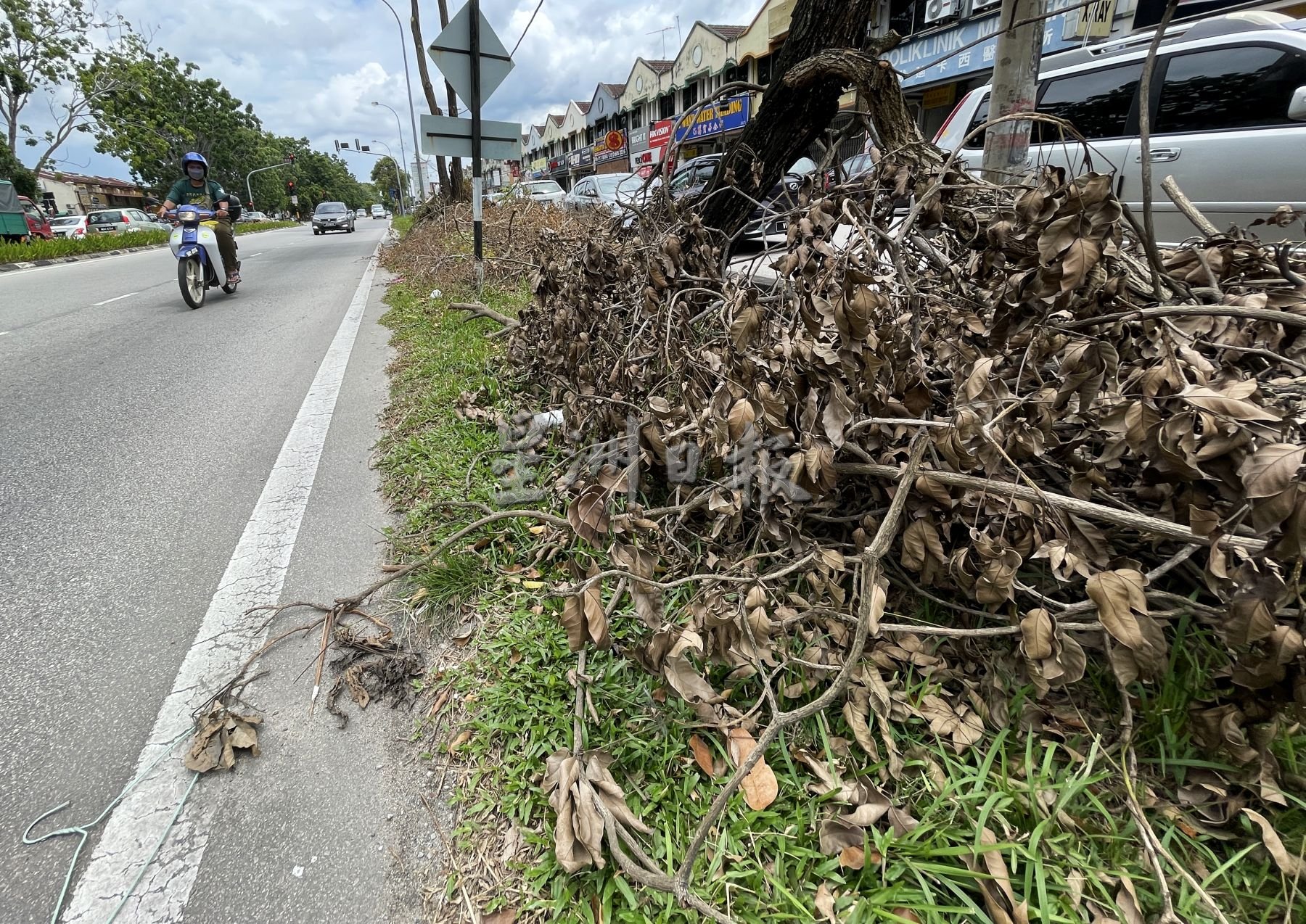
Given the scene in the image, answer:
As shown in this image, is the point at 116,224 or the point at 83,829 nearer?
the point at 83,829

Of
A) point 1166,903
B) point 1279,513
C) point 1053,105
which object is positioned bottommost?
point 1166,903

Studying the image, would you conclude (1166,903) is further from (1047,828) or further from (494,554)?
(494,554)

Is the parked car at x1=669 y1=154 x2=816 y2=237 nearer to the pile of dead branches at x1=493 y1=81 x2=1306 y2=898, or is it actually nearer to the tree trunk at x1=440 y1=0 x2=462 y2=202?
the pile of dead branches at x1=493 y1=81 x2=1306 y2=898

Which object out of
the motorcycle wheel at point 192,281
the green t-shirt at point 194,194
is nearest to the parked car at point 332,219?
the green t-shirt at point 194,194

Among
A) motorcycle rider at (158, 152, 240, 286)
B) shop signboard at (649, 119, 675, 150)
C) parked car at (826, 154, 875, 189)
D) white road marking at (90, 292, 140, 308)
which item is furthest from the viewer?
shop signboard at (649, 119, 675, 150)

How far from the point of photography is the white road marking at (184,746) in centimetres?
143

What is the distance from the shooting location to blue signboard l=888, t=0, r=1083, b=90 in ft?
41.9

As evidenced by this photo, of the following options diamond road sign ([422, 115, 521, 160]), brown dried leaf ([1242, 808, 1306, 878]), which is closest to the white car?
diamond road sign ([422, 115, 521, 160])

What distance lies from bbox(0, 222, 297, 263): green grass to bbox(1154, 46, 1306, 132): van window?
21591mm

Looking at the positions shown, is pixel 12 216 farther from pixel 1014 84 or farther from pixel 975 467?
pixel 975 467

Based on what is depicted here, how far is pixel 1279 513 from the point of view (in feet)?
3.47

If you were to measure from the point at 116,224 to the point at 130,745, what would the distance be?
137 ft

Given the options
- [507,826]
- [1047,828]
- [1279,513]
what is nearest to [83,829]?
[507,826]

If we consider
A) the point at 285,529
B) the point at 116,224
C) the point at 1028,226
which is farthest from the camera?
the point at 116,224
